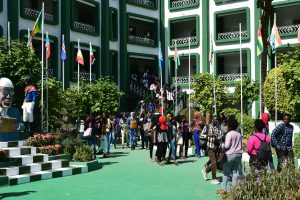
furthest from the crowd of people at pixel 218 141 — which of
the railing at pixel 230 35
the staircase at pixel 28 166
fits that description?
the railing at pixel 230 35

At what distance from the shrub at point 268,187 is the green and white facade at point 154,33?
21.4m

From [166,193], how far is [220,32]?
83.6ft

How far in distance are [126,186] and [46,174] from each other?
2614 millimetres

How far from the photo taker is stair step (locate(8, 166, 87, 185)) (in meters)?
11.3

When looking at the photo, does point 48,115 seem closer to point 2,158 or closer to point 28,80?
point 28,80

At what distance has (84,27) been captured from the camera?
2988 centimetres

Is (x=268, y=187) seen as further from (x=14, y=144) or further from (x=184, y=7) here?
(x=184, y=7)

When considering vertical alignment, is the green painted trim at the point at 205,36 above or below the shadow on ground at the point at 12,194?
above

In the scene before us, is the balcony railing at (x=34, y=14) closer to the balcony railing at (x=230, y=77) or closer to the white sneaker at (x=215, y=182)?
the balcony railing at (x=230, y=77)

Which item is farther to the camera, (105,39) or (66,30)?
(105,39)

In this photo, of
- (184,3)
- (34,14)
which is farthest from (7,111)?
(184,3)

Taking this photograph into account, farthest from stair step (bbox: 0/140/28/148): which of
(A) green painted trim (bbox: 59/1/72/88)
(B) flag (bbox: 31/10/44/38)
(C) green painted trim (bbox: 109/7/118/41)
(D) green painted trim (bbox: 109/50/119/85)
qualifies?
(C) green painted trim (bbox: 109/7/118/41)

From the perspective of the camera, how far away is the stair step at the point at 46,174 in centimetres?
1130

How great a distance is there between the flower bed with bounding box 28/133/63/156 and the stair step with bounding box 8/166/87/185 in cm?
89
